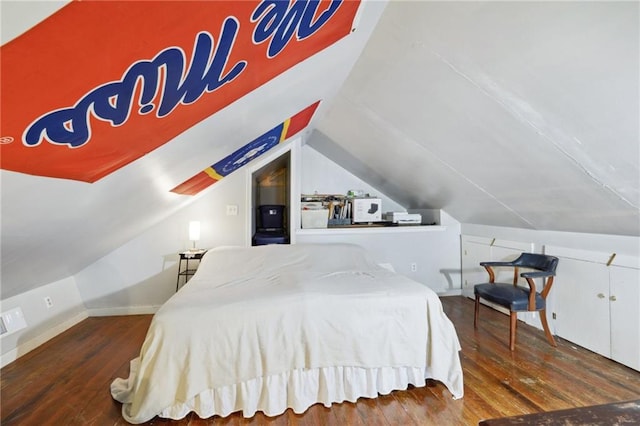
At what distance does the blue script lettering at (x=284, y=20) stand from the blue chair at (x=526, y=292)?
2.40 meters

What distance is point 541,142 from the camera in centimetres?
174

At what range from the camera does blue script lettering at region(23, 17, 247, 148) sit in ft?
2.59

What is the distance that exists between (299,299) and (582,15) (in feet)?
6.09

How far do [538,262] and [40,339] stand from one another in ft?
15.1

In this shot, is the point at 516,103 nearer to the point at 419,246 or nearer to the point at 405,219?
the point at 405,219

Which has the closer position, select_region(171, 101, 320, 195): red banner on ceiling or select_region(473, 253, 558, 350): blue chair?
select_region(473, 253, 558, 350): blue chair

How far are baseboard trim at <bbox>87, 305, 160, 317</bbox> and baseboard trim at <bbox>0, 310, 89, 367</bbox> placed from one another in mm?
86

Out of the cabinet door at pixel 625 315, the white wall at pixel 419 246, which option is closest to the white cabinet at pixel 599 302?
the cabinet door at pixel 625 315

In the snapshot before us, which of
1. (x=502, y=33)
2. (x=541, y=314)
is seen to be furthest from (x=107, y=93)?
(x=541, y=314)

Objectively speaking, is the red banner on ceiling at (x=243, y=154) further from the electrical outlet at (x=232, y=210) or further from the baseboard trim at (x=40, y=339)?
the baseboard trim at (x=40, y=339)

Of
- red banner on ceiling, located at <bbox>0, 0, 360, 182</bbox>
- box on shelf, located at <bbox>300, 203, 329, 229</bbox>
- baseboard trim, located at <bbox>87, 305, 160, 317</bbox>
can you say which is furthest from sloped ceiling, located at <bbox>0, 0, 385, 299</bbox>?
box on shelf, located at <bbox>300, 203, 329, 229</bbox>

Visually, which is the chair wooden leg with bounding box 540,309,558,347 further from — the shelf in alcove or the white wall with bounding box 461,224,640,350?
the shelf in alcove

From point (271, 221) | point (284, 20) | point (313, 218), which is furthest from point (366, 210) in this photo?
point (284, 20)

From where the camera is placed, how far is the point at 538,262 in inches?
106
